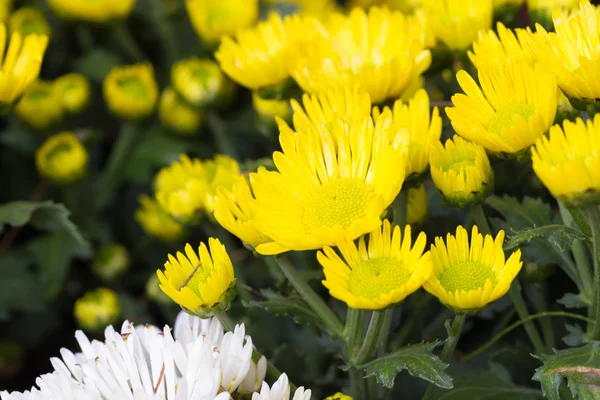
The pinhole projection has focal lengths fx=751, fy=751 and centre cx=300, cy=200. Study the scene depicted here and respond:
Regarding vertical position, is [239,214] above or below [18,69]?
below

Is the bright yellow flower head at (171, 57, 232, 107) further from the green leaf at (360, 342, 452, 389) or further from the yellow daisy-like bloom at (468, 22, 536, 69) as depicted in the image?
the green leaf at (360, 342, 452, 389)

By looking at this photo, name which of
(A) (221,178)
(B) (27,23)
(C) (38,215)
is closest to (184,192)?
(A) (221,178)

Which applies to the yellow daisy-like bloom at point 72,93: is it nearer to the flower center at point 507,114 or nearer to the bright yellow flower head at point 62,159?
the bright yellow flower head at point 62,159

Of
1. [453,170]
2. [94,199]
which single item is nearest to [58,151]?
[94,199]

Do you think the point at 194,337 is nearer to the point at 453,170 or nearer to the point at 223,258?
the point at 223,258

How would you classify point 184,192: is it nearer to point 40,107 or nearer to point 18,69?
point 18,69
